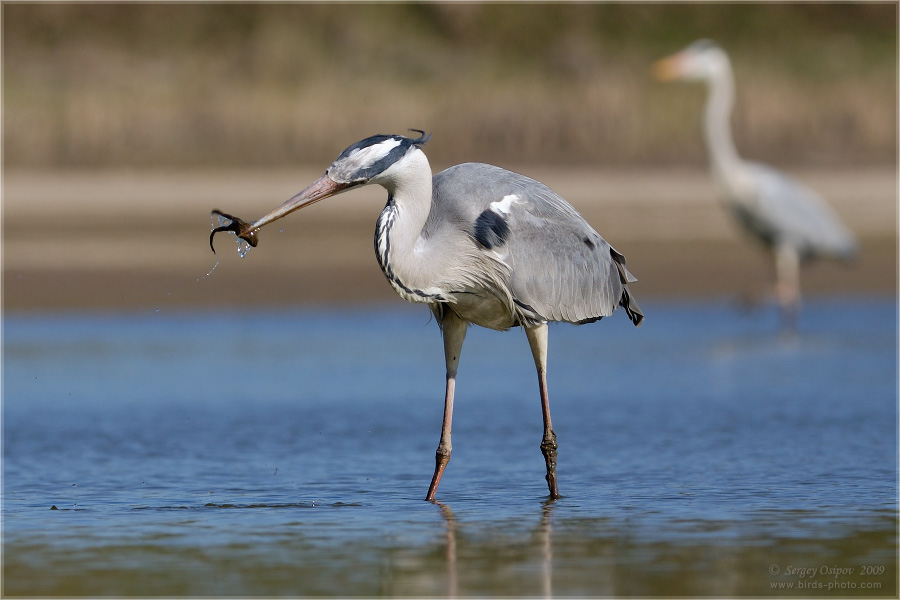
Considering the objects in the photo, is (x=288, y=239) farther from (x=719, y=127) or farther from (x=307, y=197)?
(x=307, y=197)

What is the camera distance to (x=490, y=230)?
6.42 metres

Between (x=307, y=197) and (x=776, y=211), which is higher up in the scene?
(x=776, y=211)

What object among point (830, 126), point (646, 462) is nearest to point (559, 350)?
point (646, 462)

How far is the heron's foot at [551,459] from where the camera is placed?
682 centimetres

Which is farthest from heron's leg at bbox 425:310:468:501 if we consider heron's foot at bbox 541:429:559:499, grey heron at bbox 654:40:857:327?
grey heron at bbox 654:40:857:327

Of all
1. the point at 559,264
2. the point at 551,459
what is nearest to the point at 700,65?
the point at 559,264

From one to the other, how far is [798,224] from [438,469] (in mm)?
8490

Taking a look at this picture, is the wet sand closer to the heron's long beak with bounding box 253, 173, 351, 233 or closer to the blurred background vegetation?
the blurred background vegetation

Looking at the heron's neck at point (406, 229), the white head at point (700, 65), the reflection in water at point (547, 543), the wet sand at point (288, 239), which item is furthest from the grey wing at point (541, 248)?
the white head at point (700, 65)

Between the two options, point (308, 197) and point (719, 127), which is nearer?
point (308, 197)

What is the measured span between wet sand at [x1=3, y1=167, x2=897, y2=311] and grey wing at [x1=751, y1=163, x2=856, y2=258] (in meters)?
0.77

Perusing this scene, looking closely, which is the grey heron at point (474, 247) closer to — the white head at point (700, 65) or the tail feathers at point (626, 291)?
the tail feathers at point (626, 291)

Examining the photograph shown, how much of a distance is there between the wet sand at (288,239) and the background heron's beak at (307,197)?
26.3 feet

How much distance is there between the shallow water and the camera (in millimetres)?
5332
